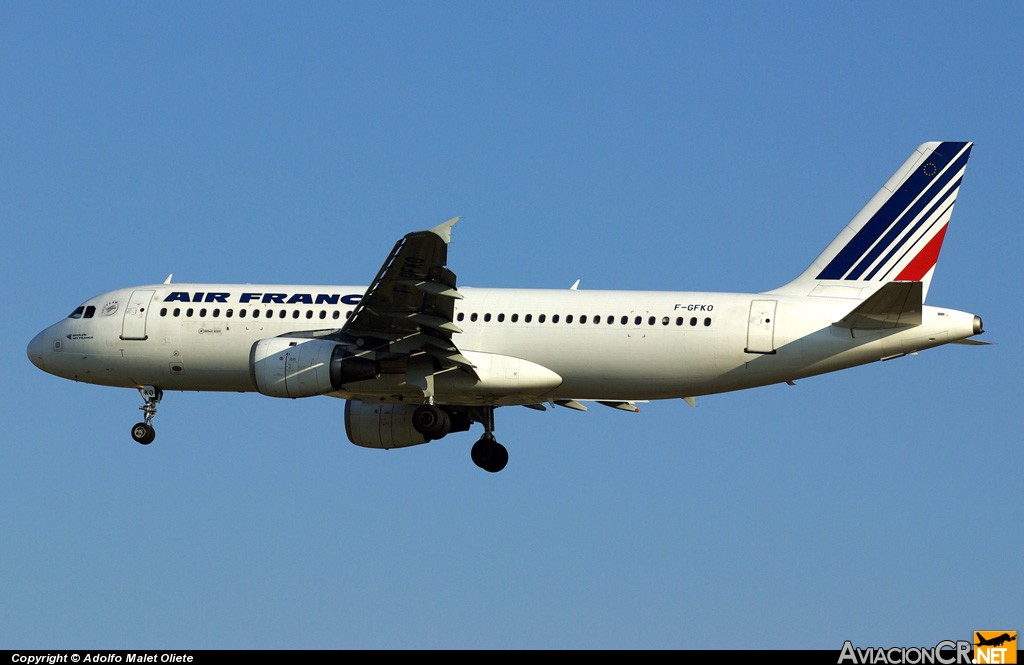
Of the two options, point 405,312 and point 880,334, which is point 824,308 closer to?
point 880,334

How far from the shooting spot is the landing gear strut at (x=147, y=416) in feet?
180

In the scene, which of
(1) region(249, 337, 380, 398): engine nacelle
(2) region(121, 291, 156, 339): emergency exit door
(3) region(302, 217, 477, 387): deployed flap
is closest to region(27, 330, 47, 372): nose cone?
(2) region(121, 291, 156, 339): emergency exit door

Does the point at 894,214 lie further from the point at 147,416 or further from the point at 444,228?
the point at 147,416

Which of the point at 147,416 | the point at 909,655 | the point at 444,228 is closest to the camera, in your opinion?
the point at 909,655

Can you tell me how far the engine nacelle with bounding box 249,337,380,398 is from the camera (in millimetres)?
50094

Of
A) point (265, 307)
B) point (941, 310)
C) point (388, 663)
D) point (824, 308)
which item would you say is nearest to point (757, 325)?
point (824, 308)

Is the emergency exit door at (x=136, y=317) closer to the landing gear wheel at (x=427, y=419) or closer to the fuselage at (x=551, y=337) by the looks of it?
the fuselage at (x=551, y=337)

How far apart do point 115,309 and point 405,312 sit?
10.9m

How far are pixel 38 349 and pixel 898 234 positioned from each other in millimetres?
27388

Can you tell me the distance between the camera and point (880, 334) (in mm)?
49219

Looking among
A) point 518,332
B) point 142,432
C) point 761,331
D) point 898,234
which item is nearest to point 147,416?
point 142,432

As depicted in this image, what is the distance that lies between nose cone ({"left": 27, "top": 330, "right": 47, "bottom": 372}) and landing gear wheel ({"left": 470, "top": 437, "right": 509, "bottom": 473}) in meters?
14.2

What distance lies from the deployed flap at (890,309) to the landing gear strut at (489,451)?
1200cm

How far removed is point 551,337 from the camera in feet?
168
